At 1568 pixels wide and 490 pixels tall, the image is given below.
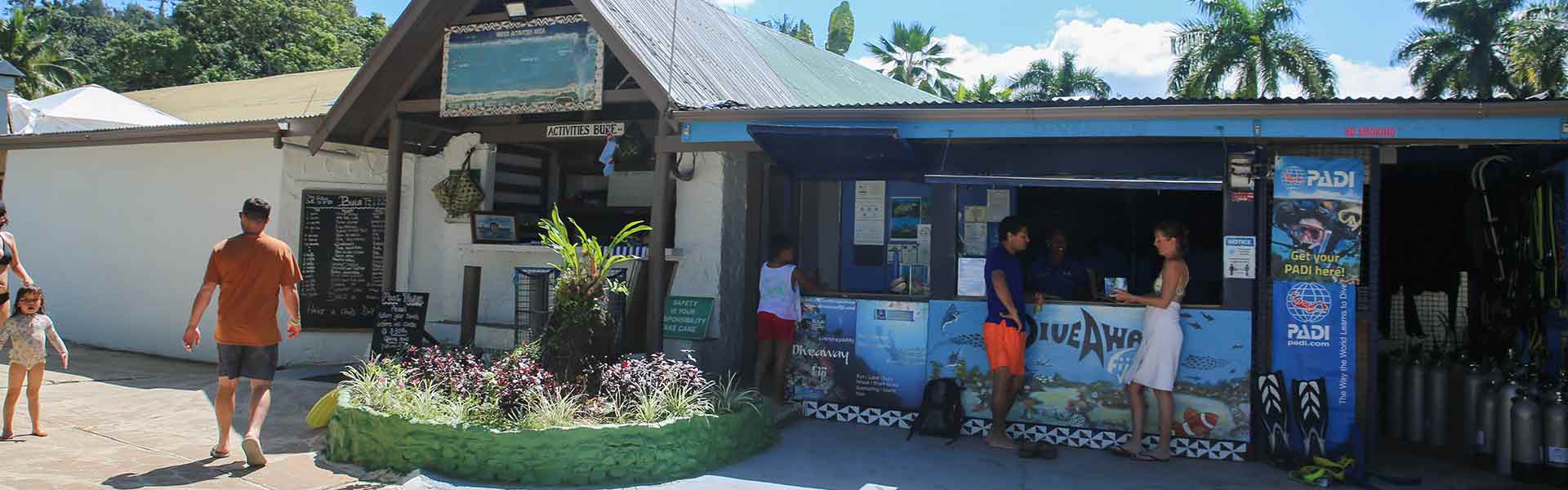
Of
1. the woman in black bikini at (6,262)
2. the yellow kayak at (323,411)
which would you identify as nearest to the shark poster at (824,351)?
the yellow kayak at (323,411)

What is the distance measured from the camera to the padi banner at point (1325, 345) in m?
6.30

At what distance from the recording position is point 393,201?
9570 millimetres

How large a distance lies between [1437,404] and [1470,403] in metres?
0.35

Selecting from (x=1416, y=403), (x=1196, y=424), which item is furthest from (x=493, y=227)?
(x=1416, y=403)

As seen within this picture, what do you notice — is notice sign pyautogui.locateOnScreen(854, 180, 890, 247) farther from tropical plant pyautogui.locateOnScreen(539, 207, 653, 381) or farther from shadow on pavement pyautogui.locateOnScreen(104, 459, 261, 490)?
shadow on pavement pyautogui.locateOnScreen(104, 459, 261, 490)

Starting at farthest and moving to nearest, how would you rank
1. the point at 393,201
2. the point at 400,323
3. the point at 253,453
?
the point at 393,201, the point at 400,323, the point at 253,453

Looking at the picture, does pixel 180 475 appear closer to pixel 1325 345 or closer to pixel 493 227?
pixel 493 227

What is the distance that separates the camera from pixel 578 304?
21.6ft

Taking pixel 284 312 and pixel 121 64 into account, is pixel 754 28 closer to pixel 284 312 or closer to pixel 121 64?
pixel 284 312

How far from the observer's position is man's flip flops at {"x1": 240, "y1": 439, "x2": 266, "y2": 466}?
5867 millimetres

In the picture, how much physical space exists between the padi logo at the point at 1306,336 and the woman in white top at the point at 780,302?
3.26 m

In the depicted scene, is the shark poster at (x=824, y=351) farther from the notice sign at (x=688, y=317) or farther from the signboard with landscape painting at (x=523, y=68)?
the signboard with landscape painting at (x=523, y=68)

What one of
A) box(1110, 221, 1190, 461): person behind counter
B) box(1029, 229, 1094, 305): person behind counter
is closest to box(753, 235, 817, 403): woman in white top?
box(1029, 229, 1094, 305): person behind counter

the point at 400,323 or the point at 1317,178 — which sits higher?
the point at 1317,178
